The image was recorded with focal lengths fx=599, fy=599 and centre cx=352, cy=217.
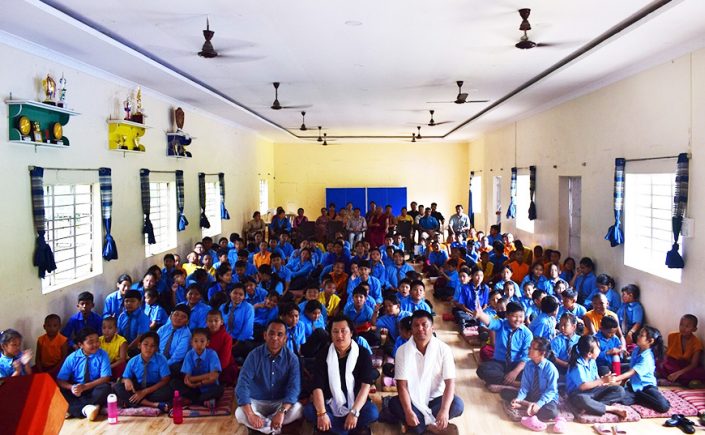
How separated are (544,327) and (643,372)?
3.87 feet

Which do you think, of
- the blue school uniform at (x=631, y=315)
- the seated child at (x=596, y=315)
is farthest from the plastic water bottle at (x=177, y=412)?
the blue school uniform at (x=631, y=315)

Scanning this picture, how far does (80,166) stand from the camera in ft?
25.3

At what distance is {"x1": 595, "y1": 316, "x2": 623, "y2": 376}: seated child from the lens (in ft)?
21.2

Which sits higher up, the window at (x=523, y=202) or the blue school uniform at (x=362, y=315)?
the window at (x=523, y=202)

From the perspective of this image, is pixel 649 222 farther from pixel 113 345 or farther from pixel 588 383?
pixel 113 345

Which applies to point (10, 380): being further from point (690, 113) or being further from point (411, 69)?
point (411, 69)

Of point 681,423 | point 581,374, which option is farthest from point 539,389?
point 681,423

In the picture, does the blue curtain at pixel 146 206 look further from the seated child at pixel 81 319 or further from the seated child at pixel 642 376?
the seated child at pixel 642 376

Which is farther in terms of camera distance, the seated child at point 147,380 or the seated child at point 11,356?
the seated child at point 147,380

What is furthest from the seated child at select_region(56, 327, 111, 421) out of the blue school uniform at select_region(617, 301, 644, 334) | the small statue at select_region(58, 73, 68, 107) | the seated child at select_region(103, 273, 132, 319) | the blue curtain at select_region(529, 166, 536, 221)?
the blue curtain at select_region(529, 166, 536, 221)

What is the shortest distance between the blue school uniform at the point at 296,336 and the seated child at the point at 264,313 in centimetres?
103

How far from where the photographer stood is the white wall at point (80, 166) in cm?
625

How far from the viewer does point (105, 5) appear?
5.52 metres

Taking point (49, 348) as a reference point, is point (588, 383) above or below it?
below
